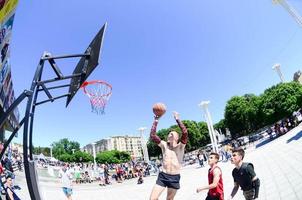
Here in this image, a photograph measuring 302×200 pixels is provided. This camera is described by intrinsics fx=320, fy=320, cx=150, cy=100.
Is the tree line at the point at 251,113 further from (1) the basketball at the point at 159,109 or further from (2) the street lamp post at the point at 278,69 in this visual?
(1) the basketball at the point at 159,109

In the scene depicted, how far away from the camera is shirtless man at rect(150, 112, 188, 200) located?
545cm

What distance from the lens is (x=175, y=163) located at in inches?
221

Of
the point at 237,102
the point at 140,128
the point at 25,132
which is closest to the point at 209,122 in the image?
the point at 140,128

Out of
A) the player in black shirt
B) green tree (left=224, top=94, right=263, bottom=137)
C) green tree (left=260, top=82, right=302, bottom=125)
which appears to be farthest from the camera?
green tree (left=224, top=94, right=263, bottom=137)

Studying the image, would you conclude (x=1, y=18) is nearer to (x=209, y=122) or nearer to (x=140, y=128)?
(x=209, y=122)

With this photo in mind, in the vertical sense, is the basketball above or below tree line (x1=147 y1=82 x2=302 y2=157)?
below

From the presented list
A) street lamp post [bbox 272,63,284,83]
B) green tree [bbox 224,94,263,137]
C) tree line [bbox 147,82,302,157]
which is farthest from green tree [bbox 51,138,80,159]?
street lamp post [bbox 272,63,284,83]

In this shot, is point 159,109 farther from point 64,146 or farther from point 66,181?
point 64,146

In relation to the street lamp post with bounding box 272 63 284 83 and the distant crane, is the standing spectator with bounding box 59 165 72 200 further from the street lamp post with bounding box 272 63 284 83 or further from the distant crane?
the street lamp post with bounding box 272 63 284 83

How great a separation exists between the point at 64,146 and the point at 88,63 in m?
148

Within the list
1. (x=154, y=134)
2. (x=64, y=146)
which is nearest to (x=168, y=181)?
(x=154, y=134)

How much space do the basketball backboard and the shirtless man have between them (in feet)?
4.92

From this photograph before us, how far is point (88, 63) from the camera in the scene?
18.0ft

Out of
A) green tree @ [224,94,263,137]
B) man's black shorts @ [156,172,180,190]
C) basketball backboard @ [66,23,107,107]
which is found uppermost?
green tree @ [224,94,263,137]
